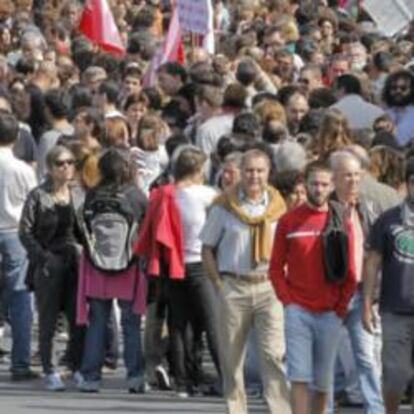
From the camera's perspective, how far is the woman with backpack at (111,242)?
16.6 meters

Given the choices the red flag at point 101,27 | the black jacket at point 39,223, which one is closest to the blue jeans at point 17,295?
the black jacket at point 39,223

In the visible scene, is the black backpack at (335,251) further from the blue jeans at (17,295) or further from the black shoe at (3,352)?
the black shoe at (3,352)

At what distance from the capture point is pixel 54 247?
670 inches

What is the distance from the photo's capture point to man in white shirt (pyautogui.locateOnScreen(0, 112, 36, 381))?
1742cm

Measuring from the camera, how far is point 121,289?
16.6m

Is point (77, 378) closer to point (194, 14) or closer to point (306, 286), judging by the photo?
point (306, 286)

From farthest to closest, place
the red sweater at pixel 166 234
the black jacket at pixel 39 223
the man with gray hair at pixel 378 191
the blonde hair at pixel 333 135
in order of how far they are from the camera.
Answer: the black jacket at pixel 39 223, the blonde hair at pixel 333 135, the red sweater at pixel 166 234, the man with gray hair at pixel 378 191

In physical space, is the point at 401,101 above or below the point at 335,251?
above

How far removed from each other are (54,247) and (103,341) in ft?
2.40

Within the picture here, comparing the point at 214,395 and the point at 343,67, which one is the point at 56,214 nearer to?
the point at 214,395

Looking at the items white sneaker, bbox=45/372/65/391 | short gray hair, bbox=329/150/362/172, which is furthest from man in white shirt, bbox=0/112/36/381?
Answer: short gray hair, bbox=329/150/362/172

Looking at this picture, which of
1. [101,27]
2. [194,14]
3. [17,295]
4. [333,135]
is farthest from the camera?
[101,27]

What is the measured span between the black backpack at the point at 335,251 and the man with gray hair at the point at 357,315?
0.37 m

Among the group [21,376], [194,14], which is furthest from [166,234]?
[194,14]
